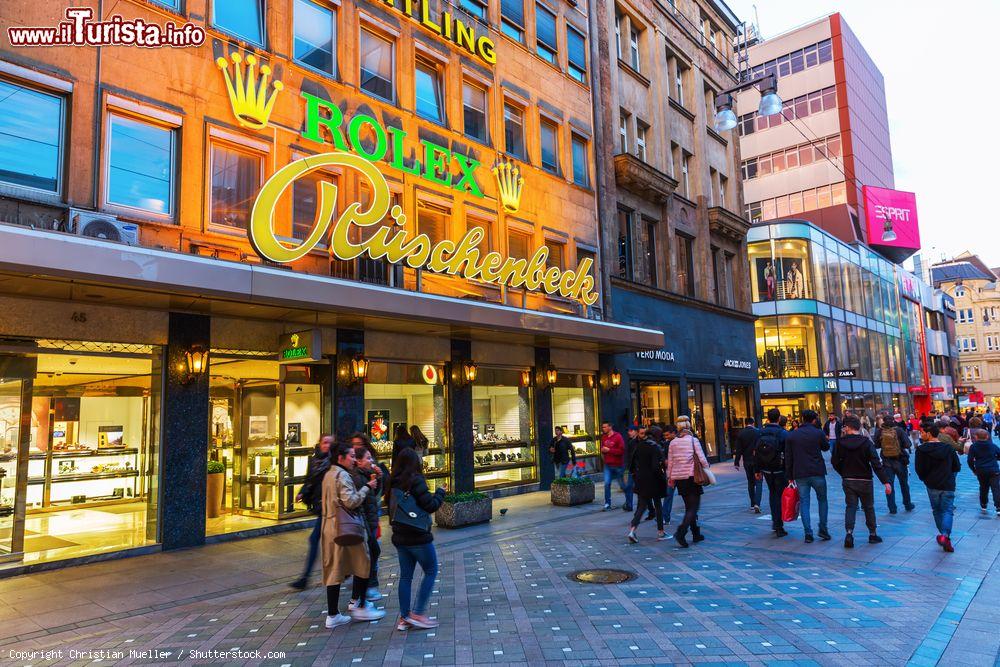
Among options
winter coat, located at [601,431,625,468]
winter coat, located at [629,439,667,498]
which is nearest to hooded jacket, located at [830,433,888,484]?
winter coat, located at [629,439,667,498]

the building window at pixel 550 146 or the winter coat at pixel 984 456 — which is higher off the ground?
the building window at pixel 550 146

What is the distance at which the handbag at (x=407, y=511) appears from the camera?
239 inches

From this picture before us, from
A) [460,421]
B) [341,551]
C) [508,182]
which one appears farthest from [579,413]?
[341,551]

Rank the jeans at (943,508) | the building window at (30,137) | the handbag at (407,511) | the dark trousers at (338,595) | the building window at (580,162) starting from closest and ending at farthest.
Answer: the handbag at (407,511), the dark trousers at (338,595), the jeans at (943,508), the building window at (30,137), the building window at (580,162)

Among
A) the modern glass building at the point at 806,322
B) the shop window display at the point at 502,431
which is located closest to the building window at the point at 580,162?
the shop window display at the point at 502,431

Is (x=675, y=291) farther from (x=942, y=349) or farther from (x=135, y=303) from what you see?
(x=942, y=349)

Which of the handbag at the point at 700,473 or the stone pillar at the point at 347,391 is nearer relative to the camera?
the handbag at the point at 700,473

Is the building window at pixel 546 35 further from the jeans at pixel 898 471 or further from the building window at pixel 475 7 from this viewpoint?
the jeans at pixel 898 471

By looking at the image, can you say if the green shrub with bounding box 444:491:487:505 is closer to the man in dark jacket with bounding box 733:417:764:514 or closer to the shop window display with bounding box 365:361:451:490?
the shop window display with bounding box 365:361:451:490

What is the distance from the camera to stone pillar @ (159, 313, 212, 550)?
10328mm

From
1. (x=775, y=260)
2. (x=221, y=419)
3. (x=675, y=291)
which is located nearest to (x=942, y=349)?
(x=775, y=260)

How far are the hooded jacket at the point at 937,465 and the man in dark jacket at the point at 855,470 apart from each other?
566 millimetres

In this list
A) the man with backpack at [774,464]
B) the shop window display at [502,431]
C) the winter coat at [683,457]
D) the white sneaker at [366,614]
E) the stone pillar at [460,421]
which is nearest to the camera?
the white sneaker at [366,614]

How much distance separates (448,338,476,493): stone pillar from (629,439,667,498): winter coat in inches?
237
